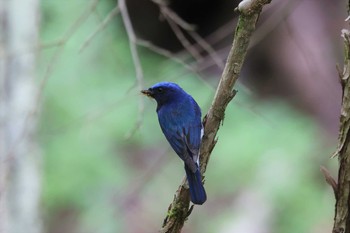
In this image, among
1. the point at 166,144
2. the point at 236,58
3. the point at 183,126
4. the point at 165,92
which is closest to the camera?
the point at 236,58

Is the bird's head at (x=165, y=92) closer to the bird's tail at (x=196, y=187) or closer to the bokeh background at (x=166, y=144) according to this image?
the bird's tail at (x=196, y=187)

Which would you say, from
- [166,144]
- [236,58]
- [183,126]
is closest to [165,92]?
[183,126]

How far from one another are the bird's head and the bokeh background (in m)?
2.88

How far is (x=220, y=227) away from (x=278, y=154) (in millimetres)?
737

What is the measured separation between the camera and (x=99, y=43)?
625 centimetres

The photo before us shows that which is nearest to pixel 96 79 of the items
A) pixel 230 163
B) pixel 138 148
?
pixel 138 148

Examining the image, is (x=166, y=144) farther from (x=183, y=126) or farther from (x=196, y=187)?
(x=196, y=187)

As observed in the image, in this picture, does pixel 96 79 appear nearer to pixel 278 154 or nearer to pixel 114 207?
pixel 114 207

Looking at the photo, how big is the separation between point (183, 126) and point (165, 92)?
0.78 ft

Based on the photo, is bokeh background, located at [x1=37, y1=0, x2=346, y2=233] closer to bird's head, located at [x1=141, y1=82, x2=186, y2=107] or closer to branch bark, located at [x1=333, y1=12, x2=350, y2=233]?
bird's head, located at [x1=141, y1=82, x2=186, y2=107]

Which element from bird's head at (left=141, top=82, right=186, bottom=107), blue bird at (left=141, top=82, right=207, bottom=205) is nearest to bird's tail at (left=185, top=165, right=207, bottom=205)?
blue bird at (left=141, top=82, right=207, bottom=205)

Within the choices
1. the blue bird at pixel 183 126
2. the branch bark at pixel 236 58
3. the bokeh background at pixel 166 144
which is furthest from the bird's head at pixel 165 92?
the bokeh background at pixel 166 144

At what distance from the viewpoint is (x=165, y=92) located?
87.4 inches

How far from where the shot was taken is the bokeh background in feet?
18.4
